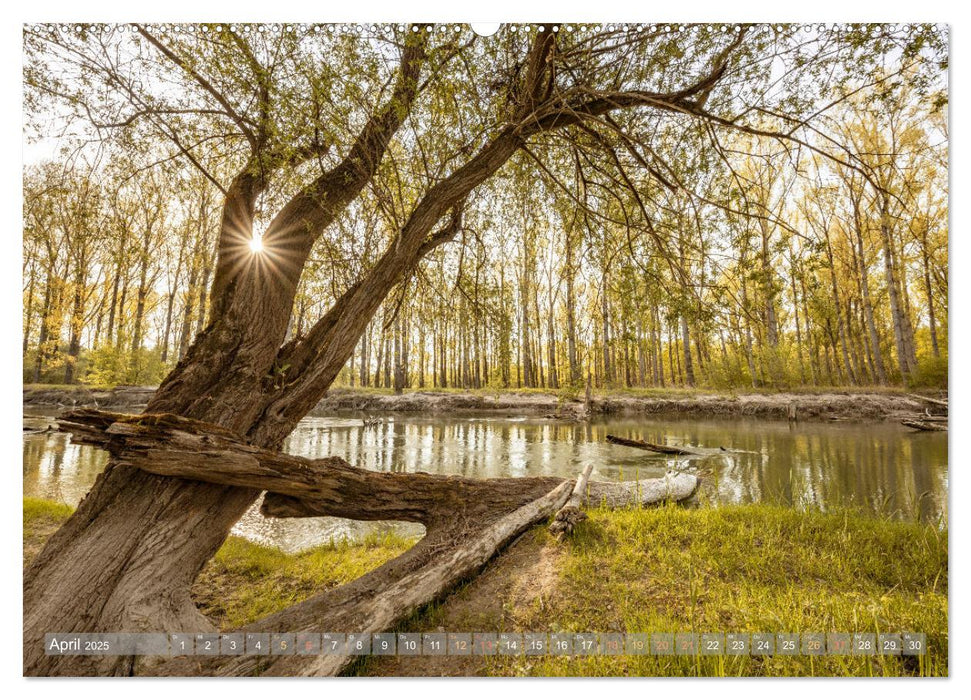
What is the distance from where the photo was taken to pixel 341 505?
285 centimetres

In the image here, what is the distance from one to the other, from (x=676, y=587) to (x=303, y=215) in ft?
13.0

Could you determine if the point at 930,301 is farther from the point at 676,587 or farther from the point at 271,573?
the point at 271,573

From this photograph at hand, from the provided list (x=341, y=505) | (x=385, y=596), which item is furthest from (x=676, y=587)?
(x=341, y=505)

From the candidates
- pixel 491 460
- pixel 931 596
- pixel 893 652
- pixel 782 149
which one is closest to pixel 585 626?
pixel 893 652

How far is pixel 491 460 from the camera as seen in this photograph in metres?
8.70

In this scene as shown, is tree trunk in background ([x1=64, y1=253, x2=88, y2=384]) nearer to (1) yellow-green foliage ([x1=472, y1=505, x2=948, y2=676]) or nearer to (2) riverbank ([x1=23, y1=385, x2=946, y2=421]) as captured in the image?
(2) riverbank ([x1=23, y1=385, x2=946, y2=421])

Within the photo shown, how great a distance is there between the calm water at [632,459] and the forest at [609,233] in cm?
140

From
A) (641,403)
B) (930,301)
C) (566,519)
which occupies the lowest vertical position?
(566,519)

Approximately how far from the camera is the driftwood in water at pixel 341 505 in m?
2.03

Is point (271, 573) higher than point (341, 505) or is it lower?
lower

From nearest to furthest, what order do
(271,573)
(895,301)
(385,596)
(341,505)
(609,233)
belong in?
(385,596) < (341,505) < (895,301) < (271,573) < (609,233)

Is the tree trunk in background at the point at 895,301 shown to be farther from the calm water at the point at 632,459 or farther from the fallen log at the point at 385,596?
the fallen log at the point at 385,596

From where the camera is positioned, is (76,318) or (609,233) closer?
(76,318)

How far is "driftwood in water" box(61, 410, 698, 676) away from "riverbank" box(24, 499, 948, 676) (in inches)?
7.4
